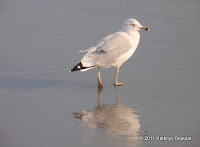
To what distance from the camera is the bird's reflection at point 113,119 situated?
6043 mm

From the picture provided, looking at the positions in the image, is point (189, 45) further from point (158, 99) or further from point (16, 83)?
point (16, 83)

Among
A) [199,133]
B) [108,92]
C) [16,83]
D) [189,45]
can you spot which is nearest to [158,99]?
[108,92]

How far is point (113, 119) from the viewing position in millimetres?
6520

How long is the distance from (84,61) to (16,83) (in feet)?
4.20

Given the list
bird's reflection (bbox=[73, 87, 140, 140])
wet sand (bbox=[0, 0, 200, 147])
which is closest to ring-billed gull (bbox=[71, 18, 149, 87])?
wet sand (bbox=[0, 0, 200, 147])

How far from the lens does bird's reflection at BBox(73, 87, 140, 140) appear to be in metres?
6.04

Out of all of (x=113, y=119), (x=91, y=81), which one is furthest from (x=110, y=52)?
(x=113, y=119)

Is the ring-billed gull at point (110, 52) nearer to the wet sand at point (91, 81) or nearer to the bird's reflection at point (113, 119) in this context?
the wet sand at point (91, 81)

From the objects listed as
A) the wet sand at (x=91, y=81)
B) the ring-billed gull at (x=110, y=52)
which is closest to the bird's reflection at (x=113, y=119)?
the wet sand at (x=91, y=81)

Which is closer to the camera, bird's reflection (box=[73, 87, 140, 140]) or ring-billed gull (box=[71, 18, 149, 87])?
bird's reflection (box=[73, 87, 140, 140])

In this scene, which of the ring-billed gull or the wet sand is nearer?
the wet sand

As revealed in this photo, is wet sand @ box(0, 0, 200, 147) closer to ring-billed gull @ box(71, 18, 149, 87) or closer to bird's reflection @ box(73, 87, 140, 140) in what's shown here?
bird's reflection @ box(73, 87, 140, 140)

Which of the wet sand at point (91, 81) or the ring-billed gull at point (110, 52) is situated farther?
the ring-billed gull at point (110, 52)

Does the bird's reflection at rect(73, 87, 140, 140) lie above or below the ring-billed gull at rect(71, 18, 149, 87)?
below
